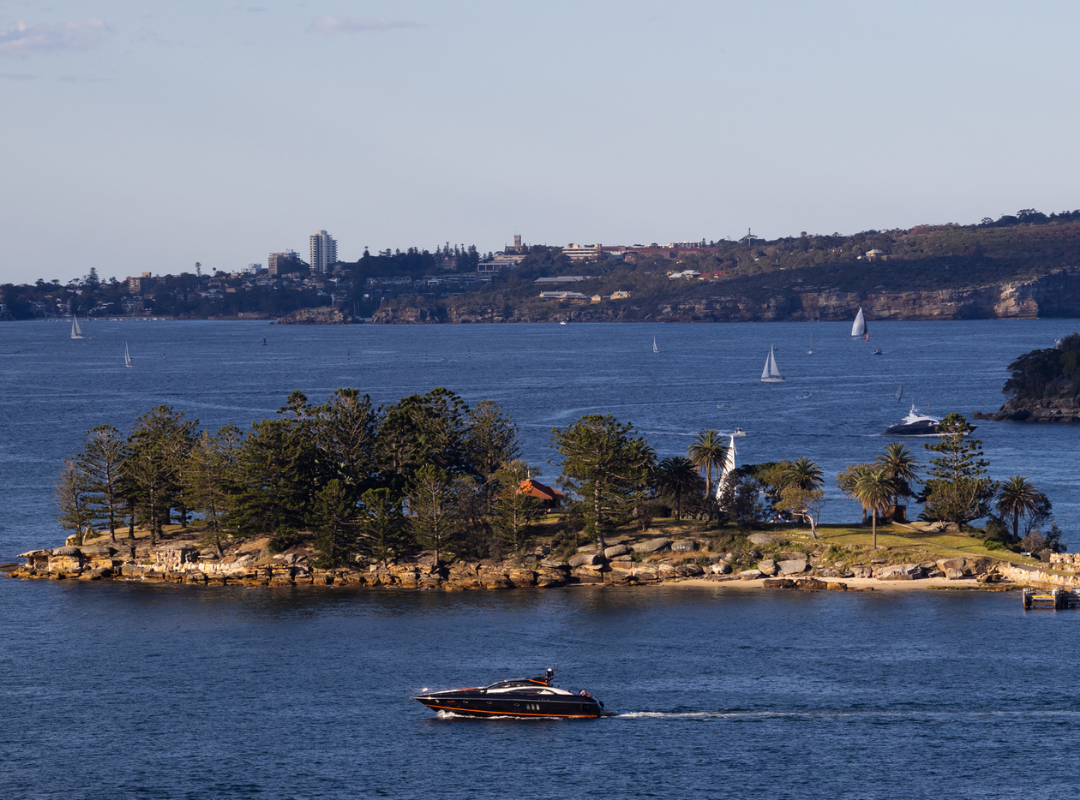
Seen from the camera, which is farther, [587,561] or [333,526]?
[333,526]

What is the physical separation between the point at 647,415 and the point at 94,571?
303 ft

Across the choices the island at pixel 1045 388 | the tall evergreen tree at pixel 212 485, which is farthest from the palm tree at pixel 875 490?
the island at pixel 1045 388

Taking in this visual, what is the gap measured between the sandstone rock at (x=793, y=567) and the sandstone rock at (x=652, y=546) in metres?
7.54

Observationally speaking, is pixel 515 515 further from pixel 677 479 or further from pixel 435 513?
pixel 677 479

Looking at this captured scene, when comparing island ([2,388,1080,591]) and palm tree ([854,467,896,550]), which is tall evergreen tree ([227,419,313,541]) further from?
palm tree ([854,467,896,550])

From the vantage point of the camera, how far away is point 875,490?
3169 inches

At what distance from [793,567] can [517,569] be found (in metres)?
17.0

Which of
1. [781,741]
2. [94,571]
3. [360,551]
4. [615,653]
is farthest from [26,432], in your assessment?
[781,741]

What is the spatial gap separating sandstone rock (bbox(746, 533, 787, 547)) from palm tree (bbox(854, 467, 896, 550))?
5.59m

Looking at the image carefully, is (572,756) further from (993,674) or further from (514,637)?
(993,674)

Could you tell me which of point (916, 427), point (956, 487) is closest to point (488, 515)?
point (956, 487)

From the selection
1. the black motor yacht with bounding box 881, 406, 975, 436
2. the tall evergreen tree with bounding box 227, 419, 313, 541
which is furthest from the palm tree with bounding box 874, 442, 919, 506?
the black motor yacht with bounding box 881, 406, 975, 436

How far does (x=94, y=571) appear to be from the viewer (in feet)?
280

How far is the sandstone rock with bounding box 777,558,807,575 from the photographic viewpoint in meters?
79.2
